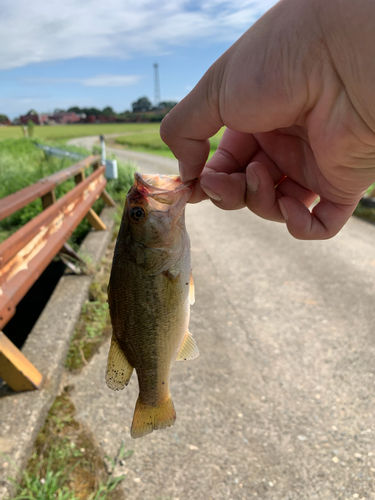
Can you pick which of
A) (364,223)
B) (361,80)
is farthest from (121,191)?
(361,80)

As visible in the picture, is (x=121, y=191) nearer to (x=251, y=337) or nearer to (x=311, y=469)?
(x=251, y=337)

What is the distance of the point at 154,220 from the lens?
1846 mm

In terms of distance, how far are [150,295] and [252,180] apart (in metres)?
0.83

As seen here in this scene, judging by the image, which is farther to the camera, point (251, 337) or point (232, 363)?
point (251, 337)

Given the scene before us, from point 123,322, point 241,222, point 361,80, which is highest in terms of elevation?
point 361,80

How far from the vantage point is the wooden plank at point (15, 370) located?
10.2 feet

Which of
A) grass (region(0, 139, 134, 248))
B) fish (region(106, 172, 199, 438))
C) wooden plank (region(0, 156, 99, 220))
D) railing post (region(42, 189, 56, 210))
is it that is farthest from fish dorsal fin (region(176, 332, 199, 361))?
grass (region(0, 139, 134, 248))

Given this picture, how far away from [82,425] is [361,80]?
135 inches

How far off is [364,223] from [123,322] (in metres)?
8.69

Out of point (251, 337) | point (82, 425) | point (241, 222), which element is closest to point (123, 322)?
point (82, 425)

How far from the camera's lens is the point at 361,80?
48.4 inches

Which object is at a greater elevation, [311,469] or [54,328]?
[54,328]

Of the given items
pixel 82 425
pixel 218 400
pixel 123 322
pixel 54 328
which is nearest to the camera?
pixel 123 322

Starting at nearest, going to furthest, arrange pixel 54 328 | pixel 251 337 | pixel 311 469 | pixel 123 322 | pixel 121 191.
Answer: pixel 123 322
pixel 311 469
pixel 54 328
pixel 251 337
pixel 121 191
